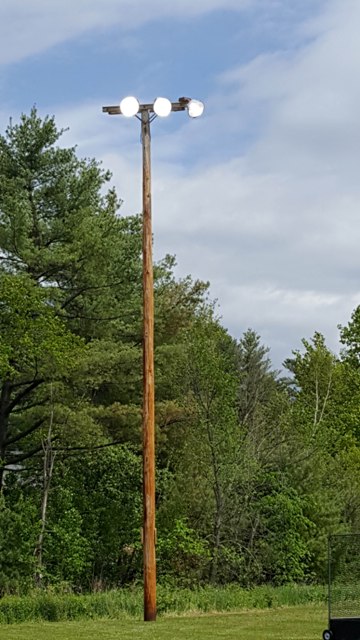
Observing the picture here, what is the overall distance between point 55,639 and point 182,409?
15.9 meters

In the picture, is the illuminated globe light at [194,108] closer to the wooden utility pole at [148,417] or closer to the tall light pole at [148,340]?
the tall light pole at [148,340]

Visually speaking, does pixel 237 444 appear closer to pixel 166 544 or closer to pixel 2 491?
pixel 166 544

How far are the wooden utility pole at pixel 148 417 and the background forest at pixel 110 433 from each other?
7.96 meters

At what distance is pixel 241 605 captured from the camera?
73.9 feet

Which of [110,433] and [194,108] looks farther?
[110,433]

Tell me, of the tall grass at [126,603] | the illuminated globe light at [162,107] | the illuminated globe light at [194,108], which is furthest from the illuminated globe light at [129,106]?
the tall grass at [126,603]

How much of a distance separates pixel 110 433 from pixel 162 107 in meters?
14.9

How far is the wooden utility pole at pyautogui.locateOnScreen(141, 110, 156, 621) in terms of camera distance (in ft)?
60.3

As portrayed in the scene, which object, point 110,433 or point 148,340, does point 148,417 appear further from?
point 110,433

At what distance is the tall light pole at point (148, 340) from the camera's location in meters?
18.3

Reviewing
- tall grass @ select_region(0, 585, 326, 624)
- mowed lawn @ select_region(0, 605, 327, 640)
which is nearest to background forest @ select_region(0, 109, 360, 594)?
tall grass @ select_region(0, 585, 326, 624)

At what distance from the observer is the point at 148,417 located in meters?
18.6

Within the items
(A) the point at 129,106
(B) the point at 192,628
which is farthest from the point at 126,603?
(A) the point at 129,106

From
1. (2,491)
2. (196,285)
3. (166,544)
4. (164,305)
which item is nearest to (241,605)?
(166,544)
